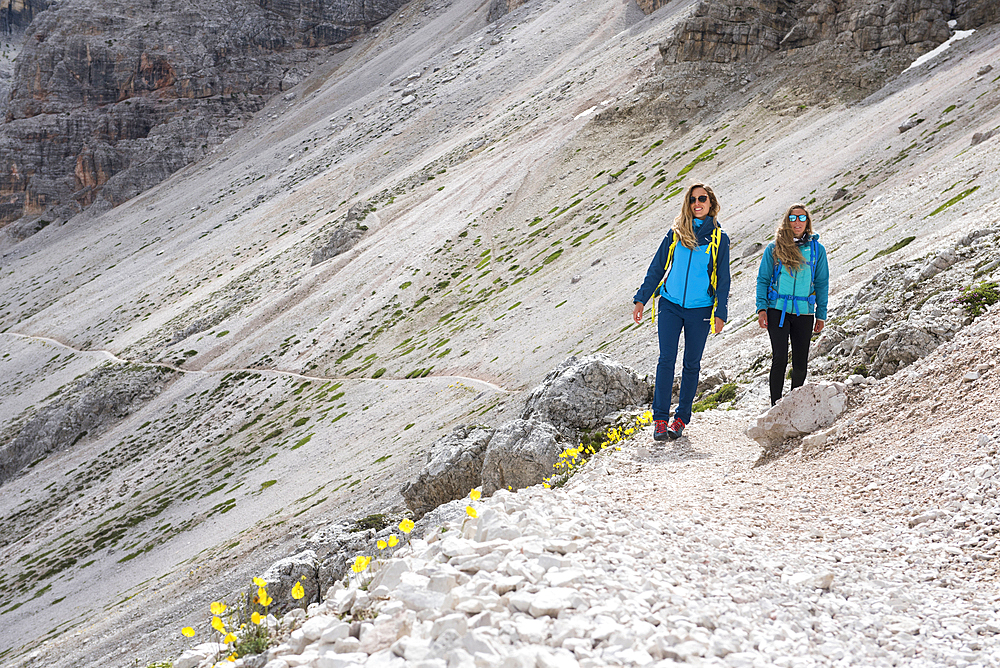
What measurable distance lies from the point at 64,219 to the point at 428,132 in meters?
81.3

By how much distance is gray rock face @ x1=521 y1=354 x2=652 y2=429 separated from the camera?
56.3ft

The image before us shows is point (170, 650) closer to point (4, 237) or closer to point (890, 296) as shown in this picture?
point (890, 296)

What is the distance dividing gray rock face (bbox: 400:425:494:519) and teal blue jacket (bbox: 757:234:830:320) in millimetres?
9089

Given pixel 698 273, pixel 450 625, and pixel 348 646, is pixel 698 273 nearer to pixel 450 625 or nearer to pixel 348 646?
pixel 450 625

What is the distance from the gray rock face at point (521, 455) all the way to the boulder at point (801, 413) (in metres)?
5.57

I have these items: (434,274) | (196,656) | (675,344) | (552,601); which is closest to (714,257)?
(675,344)

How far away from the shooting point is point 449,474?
1897 centimetres

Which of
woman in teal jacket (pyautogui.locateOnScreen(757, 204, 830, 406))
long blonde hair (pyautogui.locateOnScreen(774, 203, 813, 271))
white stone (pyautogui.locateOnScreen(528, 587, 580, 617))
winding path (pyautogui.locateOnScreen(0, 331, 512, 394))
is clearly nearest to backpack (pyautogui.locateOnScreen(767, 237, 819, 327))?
woman in teal jacket (pyautogui.locateOnScreen(757, 204, 830, 406))

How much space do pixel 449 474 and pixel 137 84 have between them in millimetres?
148716

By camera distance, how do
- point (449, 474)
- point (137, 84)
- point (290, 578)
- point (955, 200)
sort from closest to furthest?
point (290, 578) → point (449, 474) → point (955, 200) → point (137, 84)

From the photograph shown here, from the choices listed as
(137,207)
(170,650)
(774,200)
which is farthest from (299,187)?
(170,650)

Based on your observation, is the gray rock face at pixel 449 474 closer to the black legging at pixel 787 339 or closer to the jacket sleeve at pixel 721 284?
the black legging at pixel 787 339

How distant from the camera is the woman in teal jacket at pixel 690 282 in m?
11.1

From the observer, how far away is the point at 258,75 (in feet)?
458
